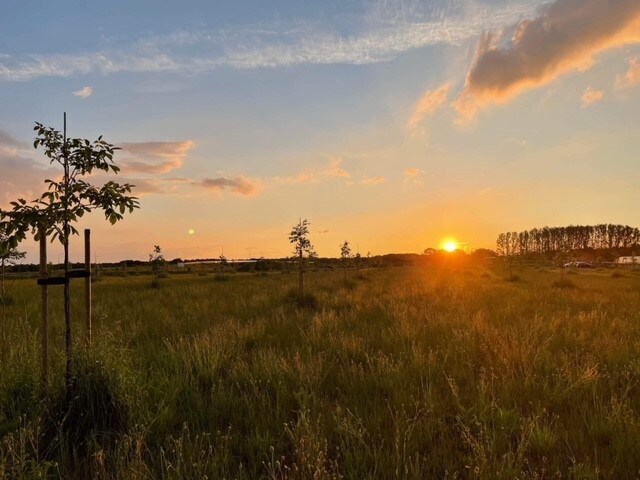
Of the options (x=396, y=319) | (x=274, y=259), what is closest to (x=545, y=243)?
(x=274, y=259)

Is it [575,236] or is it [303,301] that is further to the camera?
[575,236]

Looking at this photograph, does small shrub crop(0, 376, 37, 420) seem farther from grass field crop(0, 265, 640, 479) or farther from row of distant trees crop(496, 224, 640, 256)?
row of distant trees crop(496, 224, 640, 256)

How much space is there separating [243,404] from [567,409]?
12.2ft

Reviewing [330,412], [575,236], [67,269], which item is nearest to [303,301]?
[330,412]

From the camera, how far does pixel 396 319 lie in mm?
10016

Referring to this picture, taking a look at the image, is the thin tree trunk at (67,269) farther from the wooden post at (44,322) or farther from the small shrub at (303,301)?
the small shrub at (303,301)

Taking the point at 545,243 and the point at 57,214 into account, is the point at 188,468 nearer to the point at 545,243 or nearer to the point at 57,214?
the point at 57,214

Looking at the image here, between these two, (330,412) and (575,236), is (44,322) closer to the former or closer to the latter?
(330,412)

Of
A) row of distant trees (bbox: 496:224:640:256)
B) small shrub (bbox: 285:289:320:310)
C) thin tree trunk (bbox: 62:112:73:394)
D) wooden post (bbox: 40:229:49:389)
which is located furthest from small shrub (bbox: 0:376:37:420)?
row of distant trees (bbox: 496:224:640:256)

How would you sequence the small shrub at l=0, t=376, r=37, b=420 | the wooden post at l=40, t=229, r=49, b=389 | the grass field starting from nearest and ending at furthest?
1. the grass field
2. the small shrub at l=0, t=376, r=37, b=420
3. the wooden post at l=40, t=229, r=49, b=389

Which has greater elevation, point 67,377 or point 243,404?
point 67,377

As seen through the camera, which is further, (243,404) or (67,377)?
(243,404)

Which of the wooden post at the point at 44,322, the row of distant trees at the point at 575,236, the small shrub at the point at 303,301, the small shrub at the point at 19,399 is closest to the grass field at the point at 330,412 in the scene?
the small shrub at the point at 19,399

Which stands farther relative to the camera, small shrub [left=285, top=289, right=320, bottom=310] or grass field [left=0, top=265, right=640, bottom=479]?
small shrub [left=285, top=289, right=320, bottom=310]
